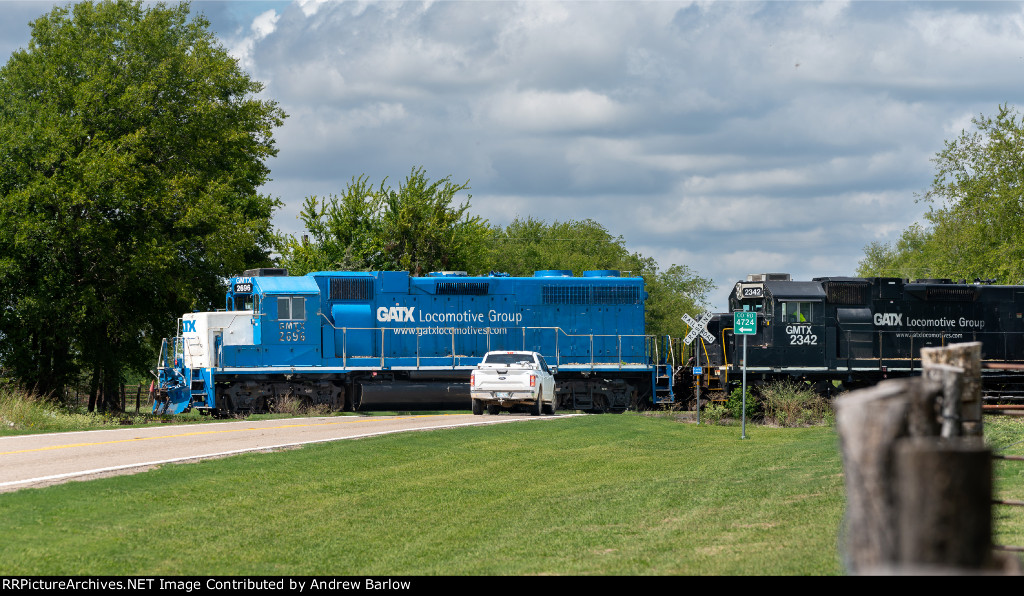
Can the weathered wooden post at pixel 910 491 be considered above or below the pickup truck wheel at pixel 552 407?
above

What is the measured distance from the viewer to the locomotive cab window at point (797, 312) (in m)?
31.1

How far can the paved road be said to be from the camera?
14.8 m

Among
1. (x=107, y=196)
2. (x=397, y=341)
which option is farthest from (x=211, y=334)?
(x=107, y=196)

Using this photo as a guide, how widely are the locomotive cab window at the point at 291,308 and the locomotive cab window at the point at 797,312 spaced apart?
1428 centimetres

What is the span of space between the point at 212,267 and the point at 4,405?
45.8 ft

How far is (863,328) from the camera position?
3105 cm

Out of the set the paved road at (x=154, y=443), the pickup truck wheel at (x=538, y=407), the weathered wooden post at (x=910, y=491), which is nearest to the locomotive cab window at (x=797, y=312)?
the pickup truck wheel at (x=538, y=407)

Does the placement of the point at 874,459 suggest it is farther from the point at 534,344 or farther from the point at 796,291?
the point at 796,291

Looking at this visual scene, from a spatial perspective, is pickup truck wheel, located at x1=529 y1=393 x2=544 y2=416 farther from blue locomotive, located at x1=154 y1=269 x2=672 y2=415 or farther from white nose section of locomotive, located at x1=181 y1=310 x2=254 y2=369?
white nose section of locomotive, located at x1=181 y1=310 x2=254 y2=369

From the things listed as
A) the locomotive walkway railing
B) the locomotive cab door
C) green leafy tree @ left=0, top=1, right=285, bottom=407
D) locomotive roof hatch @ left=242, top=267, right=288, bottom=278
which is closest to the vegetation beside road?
the locomotive walkway railing

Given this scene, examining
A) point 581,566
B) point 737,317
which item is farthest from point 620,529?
point 737,317

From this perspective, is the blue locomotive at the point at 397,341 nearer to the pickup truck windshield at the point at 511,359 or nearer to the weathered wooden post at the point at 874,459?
the pickup truck windshield at the point at 511,359

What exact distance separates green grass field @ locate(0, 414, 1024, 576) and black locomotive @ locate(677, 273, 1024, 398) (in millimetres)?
12524

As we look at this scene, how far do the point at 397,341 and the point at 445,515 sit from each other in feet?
65.3
